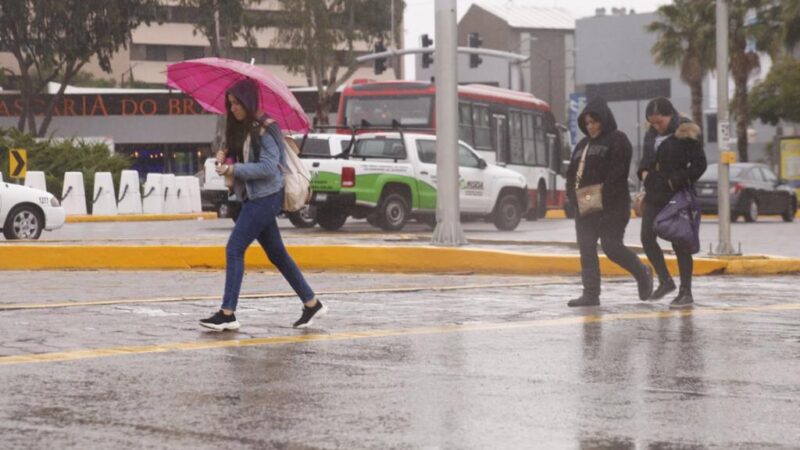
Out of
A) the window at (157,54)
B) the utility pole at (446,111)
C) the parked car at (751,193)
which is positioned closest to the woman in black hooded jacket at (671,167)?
the utility pole at (446,111)

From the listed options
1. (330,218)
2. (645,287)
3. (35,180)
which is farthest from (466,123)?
(645,287)

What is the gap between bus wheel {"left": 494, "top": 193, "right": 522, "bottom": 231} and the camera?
98.8ft

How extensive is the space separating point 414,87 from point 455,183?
16296 mm

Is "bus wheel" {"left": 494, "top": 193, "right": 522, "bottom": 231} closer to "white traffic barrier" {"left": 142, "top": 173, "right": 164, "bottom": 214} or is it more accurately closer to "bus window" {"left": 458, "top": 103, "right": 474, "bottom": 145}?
"bus window" {"left": 458, "top": 103, "right": 474, "bottom": 145}

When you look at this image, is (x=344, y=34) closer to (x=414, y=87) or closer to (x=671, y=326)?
(x=414, y=87)

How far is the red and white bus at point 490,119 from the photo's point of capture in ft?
115

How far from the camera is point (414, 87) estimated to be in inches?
1382

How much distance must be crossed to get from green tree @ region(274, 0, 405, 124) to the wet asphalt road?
178 ft

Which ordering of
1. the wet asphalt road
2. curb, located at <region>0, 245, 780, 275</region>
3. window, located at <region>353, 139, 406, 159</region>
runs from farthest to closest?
1. window, located at <region>353, 139, 406, 159</region>
2. curb, located at <region>0, 245, 780, 275</region>
3. the wet asphalt road

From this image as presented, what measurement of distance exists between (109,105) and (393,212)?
42980mm

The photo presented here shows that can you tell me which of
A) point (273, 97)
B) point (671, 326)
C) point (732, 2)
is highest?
point (732, 2)

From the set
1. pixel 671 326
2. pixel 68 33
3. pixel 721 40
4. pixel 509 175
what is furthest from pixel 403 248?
pixel 68 33

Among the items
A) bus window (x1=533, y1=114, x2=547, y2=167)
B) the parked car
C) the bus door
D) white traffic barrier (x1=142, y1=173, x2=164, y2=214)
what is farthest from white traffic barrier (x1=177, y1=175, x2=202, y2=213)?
the parked car

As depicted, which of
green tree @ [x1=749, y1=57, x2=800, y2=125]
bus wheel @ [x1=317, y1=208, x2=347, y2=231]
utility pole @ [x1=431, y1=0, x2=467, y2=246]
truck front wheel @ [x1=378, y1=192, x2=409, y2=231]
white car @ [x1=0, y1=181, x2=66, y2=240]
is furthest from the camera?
green tree @ [x1=749, y1=57, x2=800, y2=125]
